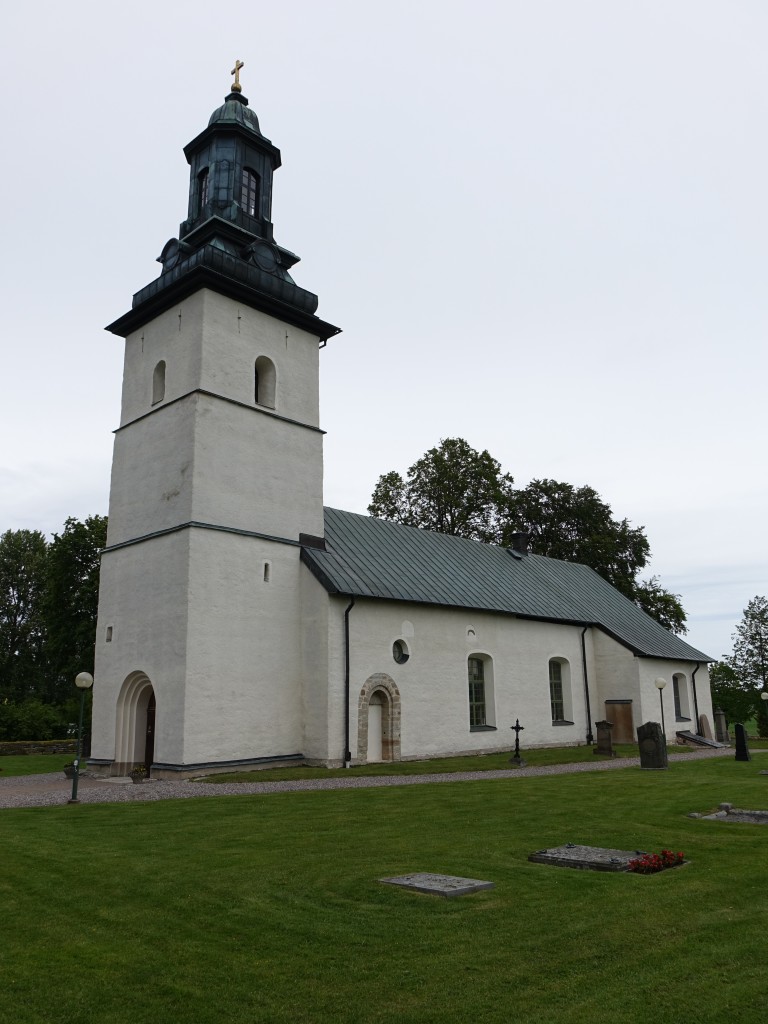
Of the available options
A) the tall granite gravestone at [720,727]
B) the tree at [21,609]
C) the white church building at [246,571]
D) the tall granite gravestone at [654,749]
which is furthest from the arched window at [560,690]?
the tree at [21,609]

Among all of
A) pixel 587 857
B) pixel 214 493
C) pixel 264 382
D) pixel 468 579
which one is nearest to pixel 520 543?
pixel 468 579

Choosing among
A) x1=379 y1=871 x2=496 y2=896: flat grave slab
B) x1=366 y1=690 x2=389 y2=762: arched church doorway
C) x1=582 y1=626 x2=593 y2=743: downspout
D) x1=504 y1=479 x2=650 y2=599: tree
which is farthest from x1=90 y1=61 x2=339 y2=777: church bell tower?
x1=504 y1=479 x2=650 y2=599: tree

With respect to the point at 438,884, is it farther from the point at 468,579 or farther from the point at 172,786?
the point at 468,579

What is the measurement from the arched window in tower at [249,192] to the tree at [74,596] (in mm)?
18138

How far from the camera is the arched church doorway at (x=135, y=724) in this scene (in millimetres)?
19781

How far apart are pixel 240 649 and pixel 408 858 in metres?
11.7

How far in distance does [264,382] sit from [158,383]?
297 cm

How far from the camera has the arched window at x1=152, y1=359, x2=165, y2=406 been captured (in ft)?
70.9

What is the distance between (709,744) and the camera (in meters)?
29.8

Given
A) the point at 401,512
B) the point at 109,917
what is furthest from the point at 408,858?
the point at 401,512

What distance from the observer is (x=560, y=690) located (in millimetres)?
29156

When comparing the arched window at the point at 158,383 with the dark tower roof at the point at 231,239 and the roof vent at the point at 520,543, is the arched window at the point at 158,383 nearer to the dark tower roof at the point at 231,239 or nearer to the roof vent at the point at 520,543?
the dark tower roof at the point at 231,239

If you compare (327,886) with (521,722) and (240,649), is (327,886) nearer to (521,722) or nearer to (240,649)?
(240,649)

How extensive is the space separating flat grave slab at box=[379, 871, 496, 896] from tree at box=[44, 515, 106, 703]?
95.2 feet
